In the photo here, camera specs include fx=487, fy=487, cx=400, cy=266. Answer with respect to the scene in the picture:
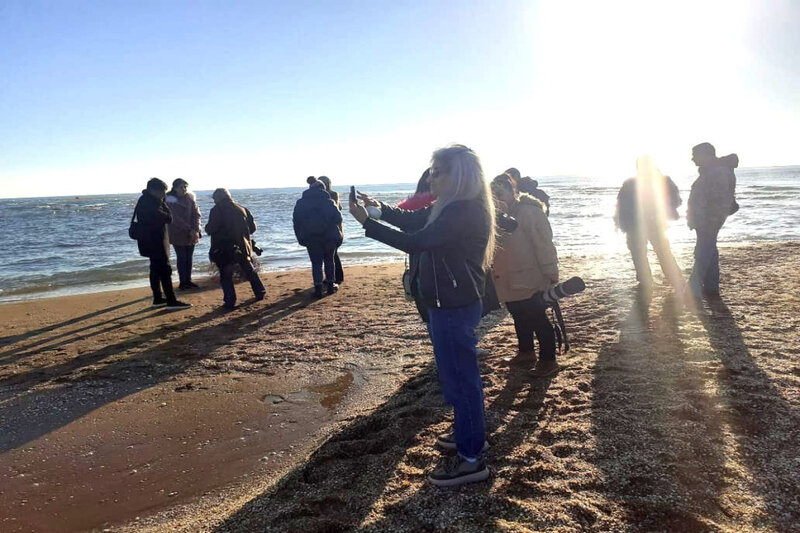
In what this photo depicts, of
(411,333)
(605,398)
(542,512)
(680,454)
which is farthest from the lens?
(411,333)

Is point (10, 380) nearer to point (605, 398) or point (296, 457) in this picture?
point (296, 457)

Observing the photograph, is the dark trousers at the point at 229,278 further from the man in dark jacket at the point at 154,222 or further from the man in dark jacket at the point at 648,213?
the man in dark jacket at the point at 648,213

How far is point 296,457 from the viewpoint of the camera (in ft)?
10.3

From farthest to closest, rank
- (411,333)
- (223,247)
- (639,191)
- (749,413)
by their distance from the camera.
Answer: (223,247)
(639,191)
(411,333)
(749,413)

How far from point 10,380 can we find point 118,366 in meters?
0.92

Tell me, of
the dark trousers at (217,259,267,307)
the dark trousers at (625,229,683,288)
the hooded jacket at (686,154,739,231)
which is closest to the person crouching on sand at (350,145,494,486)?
the hooded jacket at (686,154,739,231)

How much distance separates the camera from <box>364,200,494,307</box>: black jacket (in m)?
2.32

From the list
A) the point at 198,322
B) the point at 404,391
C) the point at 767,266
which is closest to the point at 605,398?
the point at 404,391

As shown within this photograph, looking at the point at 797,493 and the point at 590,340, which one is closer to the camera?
the point at 797,493

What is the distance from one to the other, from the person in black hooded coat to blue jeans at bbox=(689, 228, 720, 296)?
4.97m

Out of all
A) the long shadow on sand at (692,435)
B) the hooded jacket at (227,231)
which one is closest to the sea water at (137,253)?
the hooded jacket at (227,231)

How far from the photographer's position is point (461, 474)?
2.56 metres

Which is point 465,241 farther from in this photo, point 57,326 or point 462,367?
point 57,326

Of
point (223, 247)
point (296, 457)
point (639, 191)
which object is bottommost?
point (296, 457)
